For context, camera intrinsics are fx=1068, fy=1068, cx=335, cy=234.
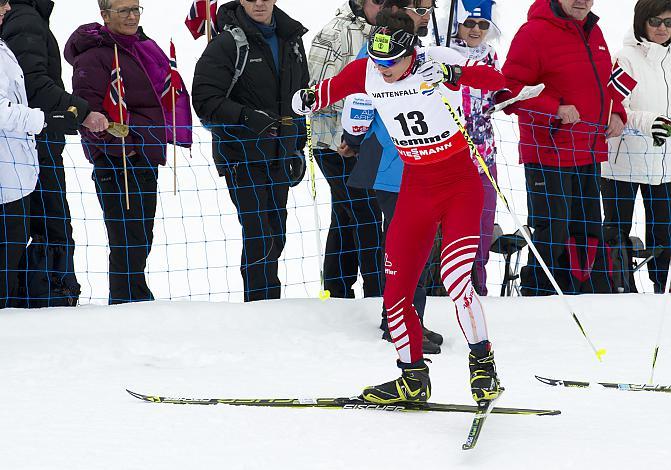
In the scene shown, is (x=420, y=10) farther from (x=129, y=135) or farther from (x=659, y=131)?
(x=129, y=135)

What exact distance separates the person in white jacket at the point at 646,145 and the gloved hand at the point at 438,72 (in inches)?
96.8

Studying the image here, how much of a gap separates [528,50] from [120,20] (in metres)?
2.52

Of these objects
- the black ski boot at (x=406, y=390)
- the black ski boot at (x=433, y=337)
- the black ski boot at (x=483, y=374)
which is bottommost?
the black ski boot at (x=433, y=337)

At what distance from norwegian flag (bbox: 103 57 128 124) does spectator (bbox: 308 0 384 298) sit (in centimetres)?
118

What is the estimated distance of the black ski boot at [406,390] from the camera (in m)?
5.01

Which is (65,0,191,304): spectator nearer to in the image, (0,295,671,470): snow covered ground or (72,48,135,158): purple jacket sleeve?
(72,48,135,158): purple jacket sleeve

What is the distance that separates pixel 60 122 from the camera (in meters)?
5.95

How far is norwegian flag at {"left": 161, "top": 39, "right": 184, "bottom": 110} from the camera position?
255 inches

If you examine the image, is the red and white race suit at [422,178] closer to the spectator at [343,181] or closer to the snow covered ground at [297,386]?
the snow covered ground at [297,386]

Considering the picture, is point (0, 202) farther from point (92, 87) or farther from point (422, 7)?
point (422, 7)

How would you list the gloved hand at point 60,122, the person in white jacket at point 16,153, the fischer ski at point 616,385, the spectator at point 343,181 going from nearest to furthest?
the fischer ski at point 616,385, the person in white jacket at point 16,153, the gloved hand at point 60,122, the spectator at point 343,181

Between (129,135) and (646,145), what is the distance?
3.30 metres

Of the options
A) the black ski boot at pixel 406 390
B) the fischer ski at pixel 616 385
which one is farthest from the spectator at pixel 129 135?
the fischer ski at pixel 616 385

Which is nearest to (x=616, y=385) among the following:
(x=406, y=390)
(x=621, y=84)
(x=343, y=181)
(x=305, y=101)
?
(x=406, y=390)
